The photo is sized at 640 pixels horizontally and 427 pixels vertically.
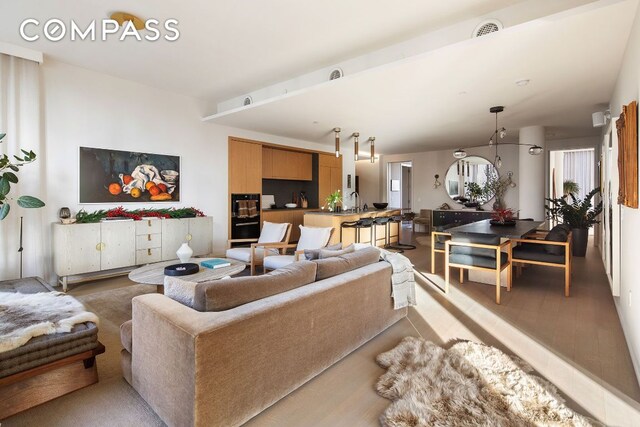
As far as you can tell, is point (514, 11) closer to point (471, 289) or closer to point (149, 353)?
point (471, 289)

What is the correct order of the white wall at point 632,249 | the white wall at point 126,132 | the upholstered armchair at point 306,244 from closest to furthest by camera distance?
the white wall at point 632,249
the upholstered armchair at point 306,244
the white wall at point 126,132

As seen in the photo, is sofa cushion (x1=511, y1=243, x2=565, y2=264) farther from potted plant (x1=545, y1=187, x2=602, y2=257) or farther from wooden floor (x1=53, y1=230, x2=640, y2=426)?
potted plant (x1=545, y1=187, x2=602, y2=257)

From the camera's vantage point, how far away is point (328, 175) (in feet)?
29.7

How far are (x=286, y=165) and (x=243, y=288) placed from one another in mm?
6484

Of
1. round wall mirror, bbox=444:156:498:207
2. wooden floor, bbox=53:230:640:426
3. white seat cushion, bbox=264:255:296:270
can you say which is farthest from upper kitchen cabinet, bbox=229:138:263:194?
round wall mirror, bbox=444:156:498:207

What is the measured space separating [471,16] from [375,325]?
125 inches

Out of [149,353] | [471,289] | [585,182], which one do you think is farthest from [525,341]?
[585,182]

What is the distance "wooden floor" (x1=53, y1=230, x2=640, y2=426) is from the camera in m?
1.92

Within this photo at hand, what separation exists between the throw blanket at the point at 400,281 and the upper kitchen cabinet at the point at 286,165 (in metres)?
5.13

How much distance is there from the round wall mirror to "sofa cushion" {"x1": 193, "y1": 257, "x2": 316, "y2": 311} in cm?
829

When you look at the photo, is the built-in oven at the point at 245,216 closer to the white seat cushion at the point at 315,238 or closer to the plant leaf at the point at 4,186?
the white seat cushion at the point at 315,238

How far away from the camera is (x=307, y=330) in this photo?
2109 mm

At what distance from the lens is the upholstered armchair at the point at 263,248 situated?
4.61 m

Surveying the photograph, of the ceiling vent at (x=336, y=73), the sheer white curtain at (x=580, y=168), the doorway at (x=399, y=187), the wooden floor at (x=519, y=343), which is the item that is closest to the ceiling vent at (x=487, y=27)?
the ceiling vent at (x=336, y=73)
